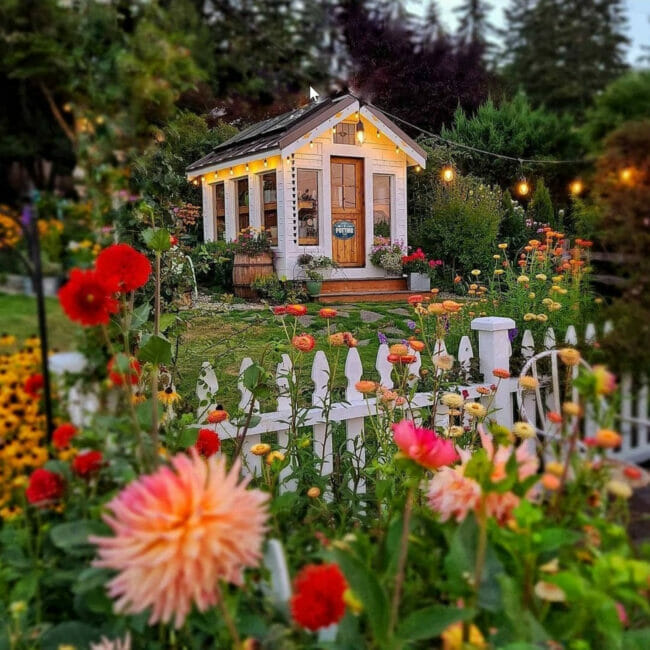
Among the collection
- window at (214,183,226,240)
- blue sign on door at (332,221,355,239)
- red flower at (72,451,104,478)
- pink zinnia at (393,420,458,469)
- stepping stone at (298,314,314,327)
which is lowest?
stepping stone at (298,314,314,327)

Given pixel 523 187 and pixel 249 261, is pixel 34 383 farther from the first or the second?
pixel 249 261

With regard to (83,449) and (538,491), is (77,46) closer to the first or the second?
(83,449)

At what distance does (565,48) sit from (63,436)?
607mm

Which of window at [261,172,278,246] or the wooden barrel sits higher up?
window at [261,172,278,246]

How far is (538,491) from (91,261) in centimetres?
54

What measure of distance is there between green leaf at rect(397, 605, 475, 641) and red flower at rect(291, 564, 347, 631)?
9 centimetres

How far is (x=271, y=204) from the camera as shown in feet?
29.4

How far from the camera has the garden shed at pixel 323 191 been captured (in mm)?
8266

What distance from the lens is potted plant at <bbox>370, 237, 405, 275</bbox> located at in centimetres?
866

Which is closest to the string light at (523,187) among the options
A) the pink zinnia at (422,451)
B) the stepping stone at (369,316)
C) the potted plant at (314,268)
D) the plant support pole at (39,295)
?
the pink zinnia at (422,451)

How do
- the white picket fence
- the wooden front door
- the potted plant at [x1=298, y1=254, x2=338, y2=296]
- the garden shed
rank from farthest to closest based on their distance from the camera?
1. the wooden front door
2. the garden shed
3. the potted plant at [x1=298, y1=254, x2=338, y2=296]
4. the white picket fence

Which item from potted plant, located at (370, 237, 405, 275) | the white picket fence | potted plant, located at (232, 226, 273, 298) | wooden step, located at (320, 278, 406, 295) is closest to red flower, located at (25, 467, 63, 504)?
the white picket fence

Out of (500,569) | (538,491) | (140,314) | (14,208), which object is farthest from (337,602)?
(140,314)

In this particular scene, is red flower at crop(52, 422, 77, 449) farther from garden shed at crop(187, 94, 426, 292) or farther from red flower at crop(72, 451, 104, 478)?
garden shed at crop(187, 94, 426, 292)
